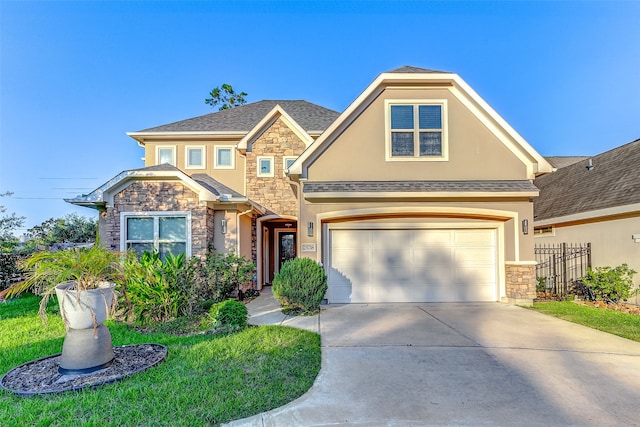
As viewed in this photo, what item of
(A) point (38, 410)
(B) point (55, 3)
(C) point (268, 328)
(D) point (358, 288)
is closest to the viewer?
(A) point (38, 410)

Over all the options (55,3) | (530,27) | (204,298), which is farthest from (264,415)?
(530,27)

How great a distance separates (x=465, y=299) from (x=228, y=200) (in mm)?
7703

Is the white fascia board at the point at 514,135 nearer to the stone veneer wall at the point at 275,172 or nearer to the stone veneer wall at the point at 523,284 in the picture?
the stone veneer wall at the point at 523,284

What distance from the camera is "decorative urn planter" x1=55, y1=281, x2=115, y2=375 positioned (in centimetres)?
452

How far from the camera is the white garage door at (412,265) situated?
9875 mm

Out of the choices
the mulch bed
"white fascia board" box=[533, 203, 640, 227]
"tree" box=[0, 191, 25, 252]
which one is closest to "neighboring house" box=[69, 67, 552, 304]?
"white fascia board" box=[533, 203, 640, 227]

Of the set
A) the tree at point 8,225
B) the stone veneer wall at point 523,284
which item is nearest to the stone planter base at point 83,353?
the stone veneer wall at point 523,284

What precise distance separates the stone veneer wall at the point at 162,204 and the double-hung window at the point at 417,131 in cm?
595

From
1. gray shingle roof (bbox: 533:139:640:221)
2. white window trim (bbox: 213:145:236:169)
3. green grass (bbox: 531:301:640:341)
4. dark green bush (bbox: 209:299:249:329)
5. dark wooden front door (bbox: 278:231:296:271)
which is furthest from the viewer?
dark wooden front door (bbox: 278:231:296:271)

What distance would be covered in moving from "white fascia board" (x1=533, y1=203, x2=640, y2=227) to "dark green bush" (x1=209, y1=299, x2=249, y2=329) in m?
10.5

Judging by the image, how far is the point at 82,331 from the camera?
15.2 feet

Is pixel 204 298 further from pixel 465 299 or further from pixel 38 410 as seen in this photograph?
pixel 465 299

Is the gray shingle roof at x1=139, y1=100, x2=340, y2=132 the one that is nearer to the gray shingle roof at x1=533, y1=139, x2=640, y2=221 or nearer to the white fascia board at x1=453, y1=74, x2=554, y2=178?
the white fascia board at x1=453, y1=74, x2=554, y2=178

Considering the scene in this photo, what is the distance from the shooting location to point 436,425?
3287 millimetres
